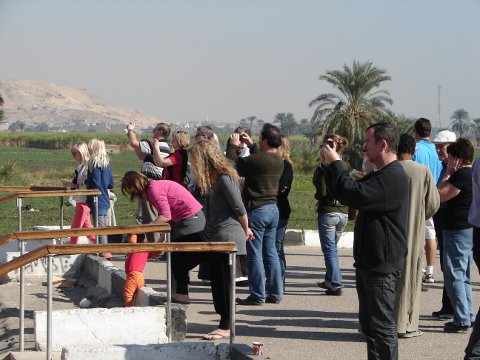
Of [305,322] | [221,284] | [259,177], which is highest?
[259,177]

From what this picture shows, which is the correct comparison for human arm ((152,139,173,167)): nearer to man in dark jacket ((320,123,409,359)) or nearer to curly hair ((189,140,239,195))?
curly hair ((189,140,239,195))

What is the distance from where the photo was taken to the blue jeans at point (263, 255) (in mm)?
9891

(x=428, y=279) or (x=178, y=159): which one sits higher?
(x=178, y=159)

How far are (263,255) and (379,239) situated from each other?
161 inches

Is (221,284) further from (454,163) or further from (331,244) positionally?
(331,244)

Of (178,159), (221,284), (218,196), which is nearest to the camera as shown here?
(221,284)

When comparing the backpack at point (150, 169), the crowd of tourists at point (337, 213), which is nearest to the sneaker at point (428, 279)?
the crowd of tourists at point (337, 213)

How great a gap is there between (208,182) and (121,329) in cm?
156

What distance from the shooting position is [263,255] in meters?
10.3

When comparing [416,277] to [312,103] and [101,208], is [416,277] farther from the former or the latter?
[312,103]

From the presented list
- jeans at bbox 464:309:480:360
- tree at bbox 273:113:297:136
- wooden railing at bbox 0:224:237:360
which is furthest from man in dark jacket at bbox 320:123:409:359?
tree at bbox 273:113:297:136

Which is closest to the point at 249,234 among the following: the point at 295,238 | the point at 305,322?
the point at 305,322

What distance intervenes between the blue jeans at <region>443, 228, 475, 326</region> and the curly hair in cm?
218

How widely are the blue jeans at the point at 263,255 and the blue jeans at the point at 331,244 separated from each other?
28.7 inches
